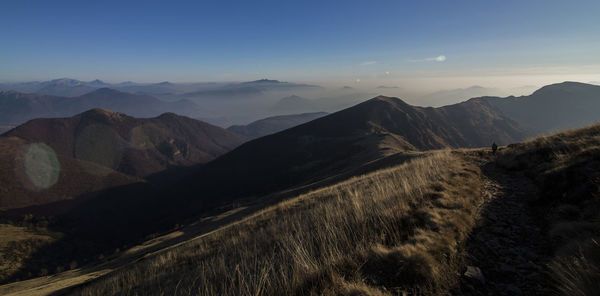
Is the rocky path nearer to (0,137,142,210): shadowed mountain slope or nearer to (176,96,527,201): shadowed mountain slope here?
(176,96,527,201): shadowed mountain slope

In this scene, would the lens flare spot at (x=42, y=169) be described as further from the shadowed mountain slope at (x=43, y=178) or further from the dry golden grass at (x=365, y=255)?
the dry golden grass at (x=365, y=255)

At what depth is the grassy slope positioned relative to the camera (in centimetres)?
266

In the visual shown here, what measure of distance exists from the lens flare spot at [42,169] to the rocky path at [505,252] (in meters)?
256

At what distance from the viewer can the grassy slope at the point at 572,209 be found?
2.66m

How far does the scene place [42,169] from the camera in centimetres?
18025

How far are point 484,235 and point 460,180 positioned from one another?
407cm

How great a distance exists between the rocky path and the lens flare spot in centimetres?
25550

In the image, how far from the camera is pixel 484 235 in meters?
4.52

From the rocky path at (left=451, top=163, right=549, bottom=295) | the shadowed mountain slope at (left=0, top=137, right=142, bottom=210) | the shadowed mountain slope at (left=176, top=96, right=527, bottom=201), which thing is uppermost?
the rocky path at (left=451, top=163, right=549, bottom=295)

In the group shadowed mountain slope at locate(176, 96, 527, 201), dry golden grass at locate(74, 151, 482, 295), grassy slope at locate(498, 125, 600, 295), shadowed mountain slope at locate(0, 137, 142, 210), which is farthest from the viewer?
shadowed mountain slope at locate(0, 137, 142, 210)

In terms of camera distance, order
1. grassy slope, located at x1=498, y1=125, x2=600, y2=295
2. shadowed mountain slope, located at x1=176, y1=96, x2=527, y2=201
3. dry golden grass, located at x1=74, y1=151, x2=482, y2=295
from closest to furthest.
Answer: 1. grassy slope, located at x1=498, y1=125, x2=600, y2=295
2. dry golden grass, located at x1=74, y1=151, x2=482, y2=295
3. shadowed mountain slope, located at x1=176, y1=96, x2=527, y2=201

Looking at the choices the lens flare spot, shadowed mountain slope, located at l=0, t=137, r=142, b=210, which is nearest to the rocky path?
shadowed mountain slope, located at l=0, t=137, r=142, b=210

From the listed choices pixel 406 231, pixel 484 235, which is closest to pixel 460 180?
pixel 484 235

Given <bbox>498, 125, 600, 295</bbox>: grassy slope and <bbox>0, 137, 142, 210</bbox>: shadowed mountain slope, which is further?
<bbox>0, 137, 142, 210</bbox>: shadowed mountain slope
